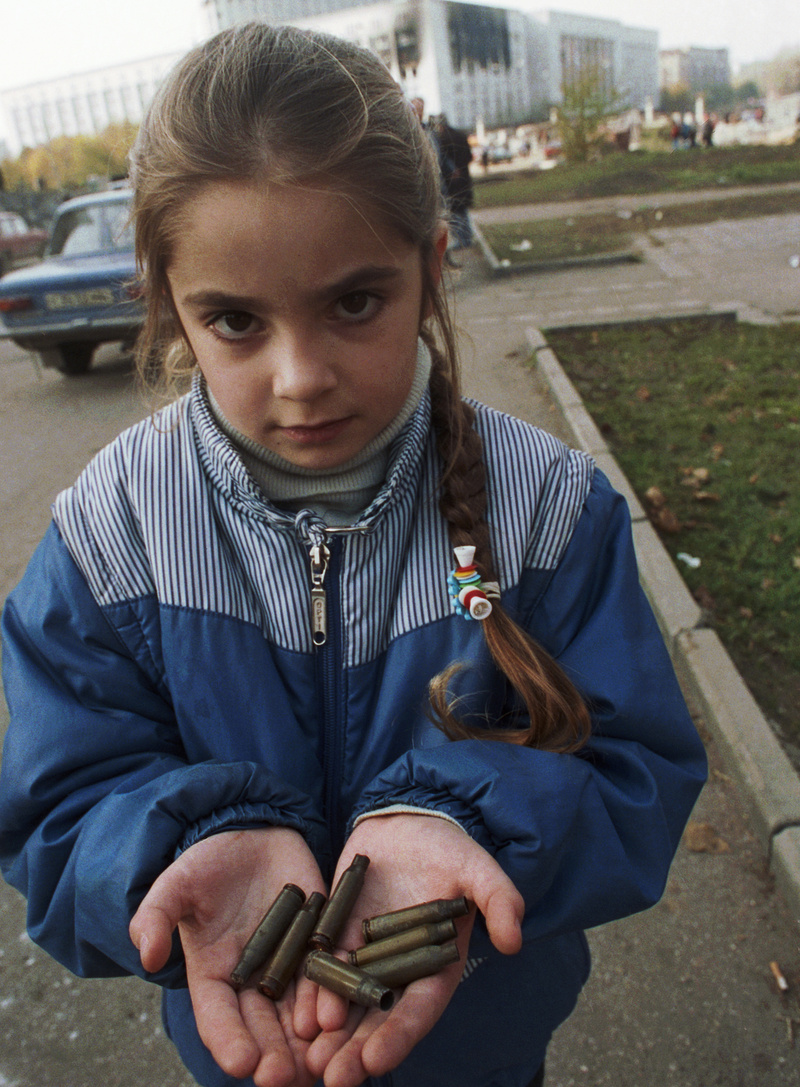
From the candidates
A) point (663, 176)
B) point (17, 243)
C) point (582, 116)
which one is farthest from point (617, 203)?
point (17, 243)

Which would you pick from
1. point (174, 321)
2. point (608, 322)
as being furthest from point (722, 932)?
point (608, 322)

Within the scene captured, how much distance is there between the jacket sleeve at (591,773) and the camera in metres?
1.35

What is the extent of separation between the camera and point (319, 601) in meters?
1.58

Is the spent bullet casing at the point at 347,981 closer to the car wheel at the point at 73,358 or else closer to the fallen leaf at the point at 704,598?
the fallen leaf at the point at 704,598

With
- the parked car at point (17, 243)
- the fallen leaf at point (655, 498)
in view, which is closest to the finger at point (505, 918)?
the fallen leaf at point (655, 498)

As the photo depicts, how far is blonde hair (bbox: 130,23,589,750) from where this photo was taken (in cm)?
133

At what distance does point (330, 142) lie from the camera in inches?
53.4

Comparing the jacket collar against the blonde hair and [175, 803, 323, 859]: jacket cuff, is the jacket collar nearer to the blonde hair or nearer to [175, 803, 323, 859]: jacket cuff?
the blonde hair

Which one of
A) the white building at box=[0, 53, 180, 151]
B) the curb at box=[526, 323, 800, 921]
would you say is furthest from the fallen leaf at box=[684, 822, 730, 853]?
the white building at box=[0, 53, 180, 151]

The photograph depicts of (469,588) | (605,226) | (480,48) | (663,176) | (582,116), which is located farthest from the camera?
(480,48)

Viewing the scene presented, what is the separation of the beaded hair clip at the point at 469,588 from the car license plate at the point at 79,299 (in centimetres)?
861

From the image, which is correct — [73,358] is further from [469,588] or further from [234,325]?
[469,588]

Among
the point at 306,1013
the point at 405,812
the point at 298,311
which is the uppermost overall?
the point at 298,311

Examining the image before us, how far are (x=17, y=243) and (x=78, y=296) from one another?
25.5m
